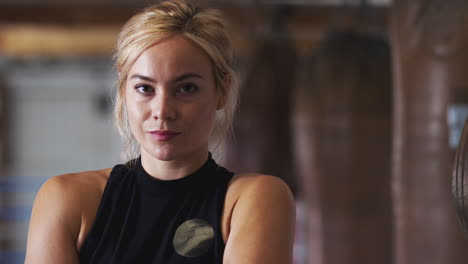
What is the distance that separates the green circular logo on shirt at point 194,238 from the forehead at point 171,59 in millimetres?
131

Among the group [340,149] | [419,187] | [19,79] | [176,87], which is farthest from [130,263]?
[19,79]

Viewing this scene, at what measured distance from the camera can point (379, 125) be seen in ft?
4.43

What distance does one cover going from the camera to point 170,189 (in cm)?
59

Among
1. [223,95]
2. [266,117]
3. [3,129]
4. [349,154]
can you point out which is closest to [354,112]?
[349,154]

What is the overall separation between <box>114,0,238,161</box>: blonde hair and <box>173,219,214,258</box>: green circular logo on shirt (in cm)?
12

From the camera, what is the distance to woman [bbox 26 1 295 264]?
0.56m

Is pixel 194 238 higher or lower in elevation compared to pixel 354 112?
lower

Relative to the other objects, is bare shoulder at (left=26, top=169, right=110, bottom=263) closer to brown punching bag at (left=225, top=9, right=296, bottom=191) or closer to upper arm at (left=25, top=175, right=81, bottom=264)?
upper arm at (left=25, top=175, right=81, bottom=264)

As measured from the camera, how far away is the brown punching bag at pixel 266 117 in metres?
1.76

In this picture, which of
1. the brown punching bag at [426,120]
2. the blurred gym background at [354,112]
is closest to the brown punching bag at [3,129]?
the blurred gym background at [354,112]

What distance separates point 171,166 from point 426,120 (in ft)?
1.59

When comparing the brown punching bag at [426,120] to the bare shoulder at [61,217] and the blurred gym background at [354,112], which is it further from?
the bare shoulder at [61,217]

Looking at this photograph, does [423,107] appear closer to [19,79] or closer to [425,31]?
[425,31]

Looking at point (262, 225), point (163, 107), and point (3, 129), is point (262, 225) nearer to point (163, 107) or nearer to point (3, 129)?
point (163, 107)
